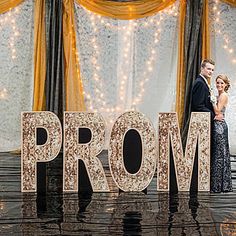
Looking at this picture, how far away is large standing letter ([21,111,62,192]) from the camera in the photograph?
3844 mm

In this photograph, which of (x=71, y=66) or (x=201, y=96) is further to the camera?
(x=71, y=66)

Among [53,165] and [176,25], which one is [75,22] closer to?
[176,25]

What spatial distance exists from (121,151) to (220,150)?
894 millimetres

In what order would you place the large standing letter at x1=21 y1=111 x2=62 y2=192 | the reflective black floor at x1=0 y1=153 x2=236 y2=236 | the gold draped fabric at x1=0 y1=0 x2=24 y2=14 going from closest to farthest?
the reflective black floor at x1=0 y1=153 x2=236 y2=236, the large standing letter at x1=21 y1=111 x2=62 y2=192, the gold draped fabric at x1=0 y1=0 x2=24 y2=14

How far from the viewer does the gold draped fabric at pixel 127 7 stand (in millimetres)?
6012

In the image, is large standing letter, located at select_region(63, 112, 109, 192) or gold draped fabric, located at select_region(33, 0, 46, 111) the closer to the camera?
large standing letter, located at select_region(63, 112, 109, 192)

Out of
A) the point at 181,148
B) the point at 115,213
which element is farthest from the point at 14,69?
the point at 115,213

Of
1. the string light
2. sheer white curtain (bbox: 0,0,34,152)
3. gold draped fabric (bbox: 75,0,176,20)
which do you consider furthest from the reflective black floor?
gold draped fabric (bbox: 75,0,176,20)

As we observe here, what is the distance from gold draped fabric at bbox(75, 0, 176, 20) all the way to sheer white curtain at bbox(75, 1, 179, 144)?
8 centimetres

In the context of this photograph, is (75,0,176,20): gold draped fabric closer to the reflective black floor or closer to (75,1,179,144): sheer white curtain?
(75,1,179,144): sheer white curtain

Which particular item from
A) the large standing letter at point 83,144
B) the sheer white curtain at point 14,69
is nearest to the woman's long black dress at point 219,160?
the large standing letter at point 83,144

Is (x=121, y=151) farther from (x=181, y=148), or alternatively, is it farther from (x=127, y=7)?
(x=127, y=7)

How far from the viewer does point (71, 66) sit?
608 cm

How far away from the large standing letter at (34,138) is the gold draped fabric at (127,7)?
8.36 feet
